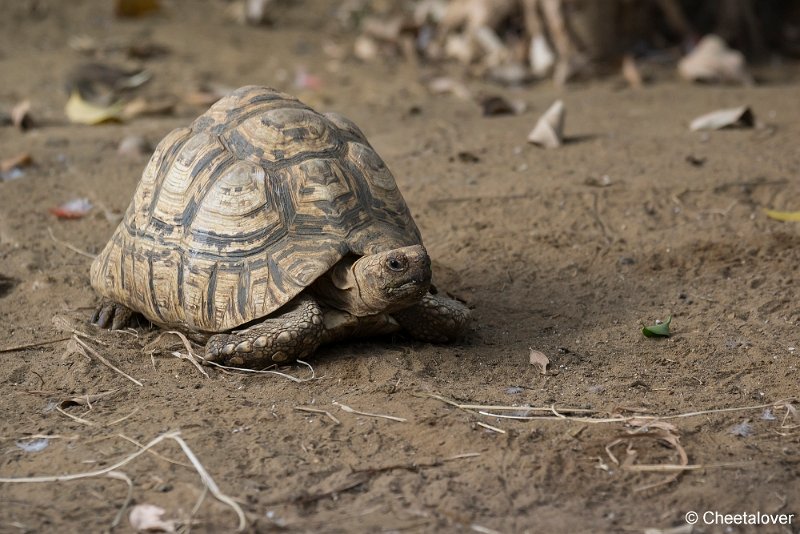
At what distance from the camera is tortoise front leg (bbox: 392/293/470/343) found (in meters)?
4.10

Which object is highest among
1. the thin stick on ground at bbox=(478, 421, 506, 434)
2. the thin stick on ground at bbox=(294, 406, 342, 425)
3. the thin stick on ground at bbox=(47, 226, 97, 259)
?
the thin stick on ground at bbox=(47, 226, 97, 259)

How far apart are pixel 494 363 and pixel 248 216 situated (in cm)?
113

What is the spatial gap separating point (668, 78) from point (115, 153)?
4.47m

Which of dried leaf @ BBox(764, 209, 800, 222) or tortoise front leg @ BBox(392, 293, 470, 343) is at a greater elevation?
tortoise front leg @ BBox(392, 293, 470, 343)

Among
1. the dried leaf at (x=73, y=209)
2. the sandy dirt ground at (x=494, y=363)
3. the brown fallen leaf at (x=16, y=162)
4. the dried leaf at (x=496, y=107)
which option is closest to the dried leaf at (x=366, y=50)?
the sandy dirt ground at (x=494, y=363)

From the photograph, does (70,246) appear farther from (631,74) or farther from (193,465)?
(631,74)

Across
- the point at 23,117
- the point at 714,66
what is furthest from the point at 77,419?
the point at 714,66

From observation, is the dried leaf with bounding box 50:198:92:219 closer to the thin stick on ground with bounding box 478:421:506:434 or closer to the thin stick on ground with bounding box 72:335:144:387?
the thin stick on ground with bounding box 72:335:144:387

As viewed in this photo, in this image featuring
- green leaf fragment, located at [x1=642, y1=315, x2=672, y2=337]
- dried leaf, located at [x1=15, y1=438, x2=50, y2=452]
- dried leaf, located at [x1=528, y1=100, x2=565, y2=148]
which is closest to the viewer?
dried leaf, located at [x1=15, y1=438, x2=50, y2=452]

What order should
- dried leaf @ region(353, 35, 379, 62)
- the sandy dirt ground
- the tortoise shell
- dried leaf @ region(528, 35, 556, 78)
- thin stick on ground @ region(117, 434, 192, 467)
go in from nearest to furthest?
the sandy dirt ground < thin stick on ground @ region(117, 434, 192, 467) < the tortoise shell < dried leaf @ region(528, 35, 556, 78) < dried leaf @ region(353, 35, 379, 62)

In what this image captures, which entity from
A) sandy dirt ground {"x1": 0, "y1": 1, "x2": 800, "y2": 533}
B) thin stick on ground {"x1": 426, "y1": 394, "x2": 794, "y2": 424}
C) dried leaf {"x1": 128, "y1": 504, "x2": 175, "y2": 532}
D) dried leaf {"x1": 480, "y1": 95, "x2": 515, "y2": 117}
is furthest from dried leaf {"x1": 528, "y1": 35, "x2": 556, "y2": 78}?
dried leaf {"x1": 128, "y1": 504, "x2": 175, "y2": 532}

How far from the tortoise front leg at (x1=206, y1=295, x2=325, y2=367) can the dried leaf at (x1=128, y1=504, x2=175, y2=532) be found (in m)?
0.98

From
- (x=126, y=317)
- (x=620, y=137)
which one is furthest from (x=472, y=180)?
(x=126, y=317)

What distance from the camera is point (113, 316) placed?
440 cm
